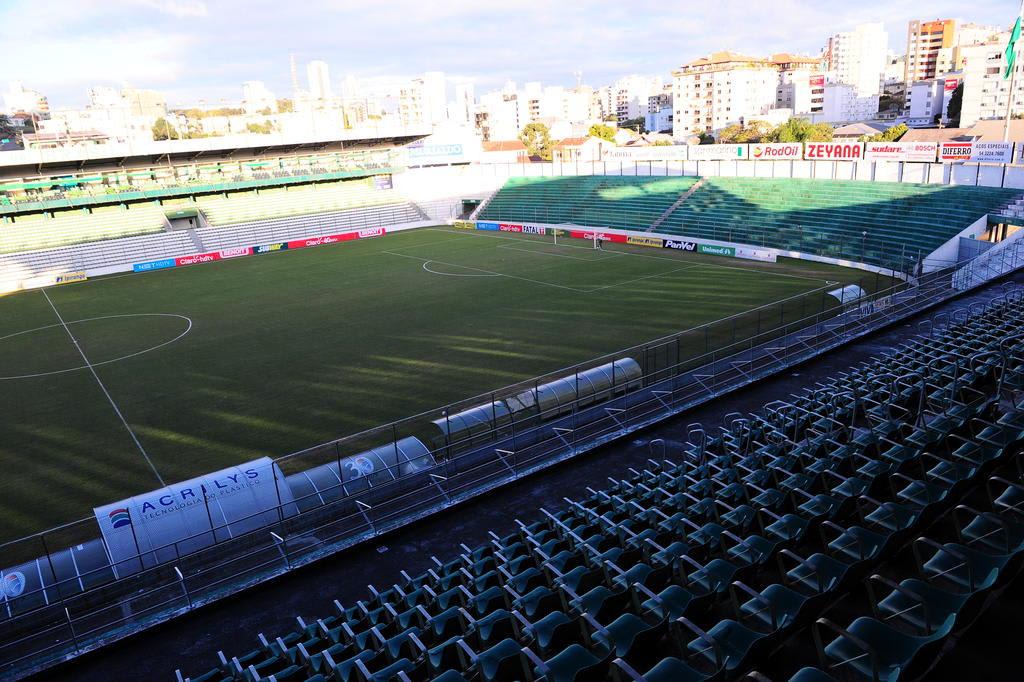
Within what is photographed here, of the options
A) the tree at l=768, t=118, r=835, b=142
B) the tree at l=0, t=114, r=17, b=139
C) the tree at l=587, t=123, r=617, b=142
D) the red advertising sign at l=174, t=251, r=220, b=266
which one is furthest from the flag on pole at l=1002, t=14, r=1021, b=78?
the tree at l=0, t=114, r=17, b=139

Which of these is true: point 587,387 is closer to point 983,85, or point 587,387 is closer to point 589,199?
point 589,199

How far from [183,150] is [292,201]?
34.2 ft

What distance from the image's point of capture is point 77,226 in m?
56.2

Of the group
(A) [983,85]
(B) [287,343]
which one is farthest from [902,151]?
(A) [983,85]

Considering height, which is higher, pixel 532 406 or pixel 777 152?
pixel 777 152

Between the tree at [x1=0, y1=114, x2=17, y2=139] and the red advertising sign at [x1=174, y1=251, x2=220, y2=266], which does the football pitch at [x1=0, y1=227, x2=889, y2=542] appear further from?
the tree at [x1=0, y1=114, x2=17, y2=139]

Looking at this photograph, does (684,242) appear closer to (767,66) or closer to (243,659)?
(243,659)

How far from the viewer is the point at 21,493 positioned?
1744 centimetres

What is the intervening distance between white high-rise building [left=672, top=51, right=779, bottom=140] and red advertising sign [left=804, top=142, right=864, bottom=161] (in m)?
128

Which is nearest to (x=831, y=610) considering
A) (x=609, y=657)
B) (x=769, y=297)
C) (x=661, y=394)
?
(x=609, y=657)

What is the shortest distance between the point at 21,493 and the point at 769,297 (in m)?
29.7

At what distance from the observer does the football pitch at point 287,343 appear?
64.1 ft

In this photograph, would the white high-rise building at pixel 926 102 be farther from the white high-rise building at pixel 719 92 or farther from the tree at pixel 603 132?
the tree at pixel 603 132

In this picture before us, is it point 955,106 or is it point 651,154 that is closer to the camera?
point 651,154
